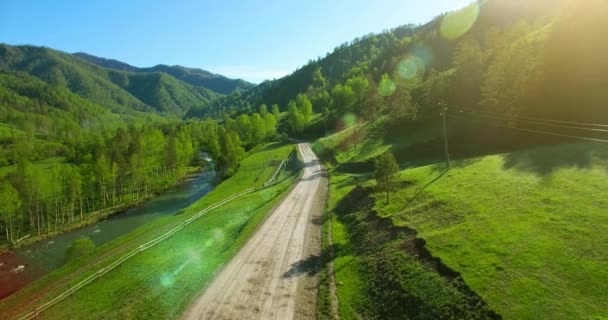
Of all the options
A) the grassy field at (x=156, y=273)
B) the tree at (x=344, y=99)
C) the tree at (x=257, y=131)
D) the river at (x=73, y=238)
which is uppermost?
the tree at (x=344, y=99)

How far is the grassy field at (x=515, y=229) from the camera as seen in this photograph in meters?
17.8

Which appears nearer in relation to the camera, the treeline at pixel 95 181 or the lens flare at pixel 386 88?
the treeline at pixel 95 181

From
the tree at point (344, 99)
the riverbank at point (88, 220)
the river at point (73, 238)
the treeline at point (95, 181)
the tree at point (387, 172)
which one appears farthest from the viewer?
the tree at point (344, 99)

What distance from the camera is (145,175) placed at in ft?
318

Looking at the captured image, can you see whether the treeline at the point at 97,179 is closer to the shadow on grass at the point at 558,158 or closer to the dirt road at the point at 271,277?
the dirt road at the point at 271,277

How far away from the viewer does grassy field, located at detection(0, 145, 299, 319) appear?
1046 inches

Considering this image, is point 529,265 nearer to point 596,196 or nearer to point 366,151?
point 596,196

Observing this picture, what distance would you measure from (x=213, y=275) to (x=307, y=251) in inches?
365

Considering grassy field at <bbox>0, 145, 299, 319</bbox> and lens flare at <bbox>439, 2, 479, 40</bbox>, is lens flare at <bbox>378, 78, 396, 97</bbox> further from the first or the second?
grassy field at <bbox>0, 145, 299, 319</bbox>

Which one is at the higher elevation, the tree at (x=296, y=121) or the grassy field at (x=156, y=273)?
the tree at (x=296, y=121)

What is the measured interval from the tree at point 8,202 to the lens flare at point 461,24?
187550 mm

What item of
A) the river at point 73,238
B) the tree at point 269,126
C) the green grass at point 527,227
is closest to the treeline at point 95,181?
the river at point 73,238

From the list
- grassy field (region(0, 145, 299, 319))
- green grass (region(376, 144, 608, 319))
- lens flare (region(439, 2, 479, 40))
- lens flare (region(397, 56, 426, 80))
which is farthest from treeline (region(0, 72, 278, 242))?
lens flare (region(439, 2, 479, 40))

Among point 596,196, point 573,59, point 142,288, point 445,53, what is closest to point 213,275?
point 142,288
